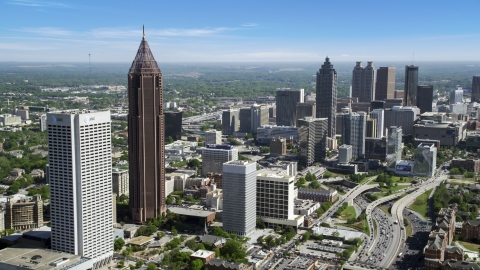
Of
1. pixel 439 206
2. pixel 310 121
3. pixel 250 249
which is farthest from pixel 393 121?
pixel 250 249

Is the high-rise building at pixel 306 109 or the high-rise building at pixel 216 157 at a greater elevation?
the high-rise building at pixel 306 109

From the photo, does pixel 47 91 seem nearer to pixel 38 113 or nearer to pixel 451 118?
pixel 38 113

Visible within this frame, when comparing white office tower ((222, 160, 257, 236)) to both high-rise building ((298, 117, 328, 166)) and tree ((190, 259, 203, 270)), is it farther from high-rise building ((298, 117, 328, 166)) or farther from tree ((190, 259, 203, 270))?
high-rise building ((298, 117, 328, 166))

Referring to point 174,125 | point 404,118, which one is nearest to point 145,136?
point 174,125

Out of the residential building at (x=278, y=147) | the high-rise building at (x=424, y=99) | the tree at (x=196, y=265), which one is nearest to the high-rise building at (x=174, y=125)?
the residential building at (x=278, y=147)

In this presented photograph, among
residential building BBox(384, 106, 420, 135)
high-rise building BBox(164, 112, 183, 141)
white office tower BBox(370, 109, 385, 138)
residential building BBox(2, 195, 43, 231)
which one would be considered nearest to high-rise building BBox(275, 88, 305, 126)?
residential building BBox(384, 106, 420, 135)

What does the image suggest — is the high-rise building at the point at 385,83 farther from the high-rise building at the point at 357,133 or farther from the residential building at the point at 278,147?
the residential building at the point at 278,147
